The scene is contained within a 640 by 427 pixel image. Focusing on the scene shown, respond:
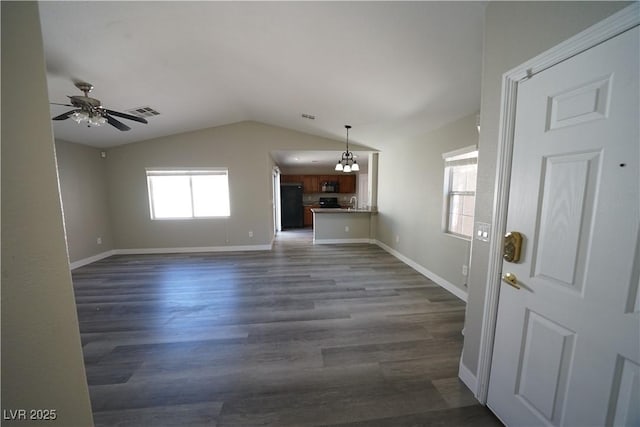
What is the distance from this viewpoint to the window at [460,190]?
9.20 ft

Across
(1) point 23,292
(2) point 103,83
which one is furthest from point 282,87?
(1) point 23,292

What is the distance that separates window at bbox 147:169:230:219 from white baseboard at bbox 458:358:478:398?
4727 mm

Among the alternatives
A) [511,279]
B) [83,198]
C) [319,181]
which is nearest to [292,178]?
[319,181]

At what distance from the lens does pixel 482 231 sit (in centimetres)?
141

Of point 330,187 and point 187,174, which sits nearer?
point 187,174

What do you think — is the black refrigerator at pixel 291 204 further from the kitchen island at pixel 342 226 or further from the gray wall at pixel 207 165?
the gray wall at pixel 207 165

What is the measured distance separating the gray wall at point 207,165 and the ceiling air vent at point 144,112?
3.99ft

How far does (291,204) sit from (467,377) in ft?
23.3

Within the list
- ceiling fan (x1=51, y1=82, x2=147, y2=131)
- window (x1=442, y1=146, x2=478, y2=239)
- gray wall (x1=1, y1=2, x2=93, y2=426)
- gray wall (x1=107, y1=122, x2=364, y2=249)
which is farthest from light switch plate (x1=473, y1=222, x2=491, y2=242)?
gray wall (x1=107, y1=122, x2=364, y2=249)

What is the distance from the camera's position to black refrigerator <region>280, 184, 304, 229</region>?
812cm

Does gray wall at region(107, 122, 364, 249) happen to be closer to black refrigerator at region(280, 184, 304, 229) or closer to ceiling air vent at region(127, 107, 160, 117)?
ceiling air vent at region(127, 107, 160, 117)

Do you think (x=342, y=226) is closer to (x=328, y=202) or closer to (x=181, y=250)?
(x=328, y=202)

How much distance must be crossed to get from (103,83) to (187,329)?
9.40ft

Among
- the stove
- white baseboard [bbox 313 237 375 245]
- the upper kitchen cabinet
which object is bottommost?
white baseboard [bbox 313 237 375 245]
